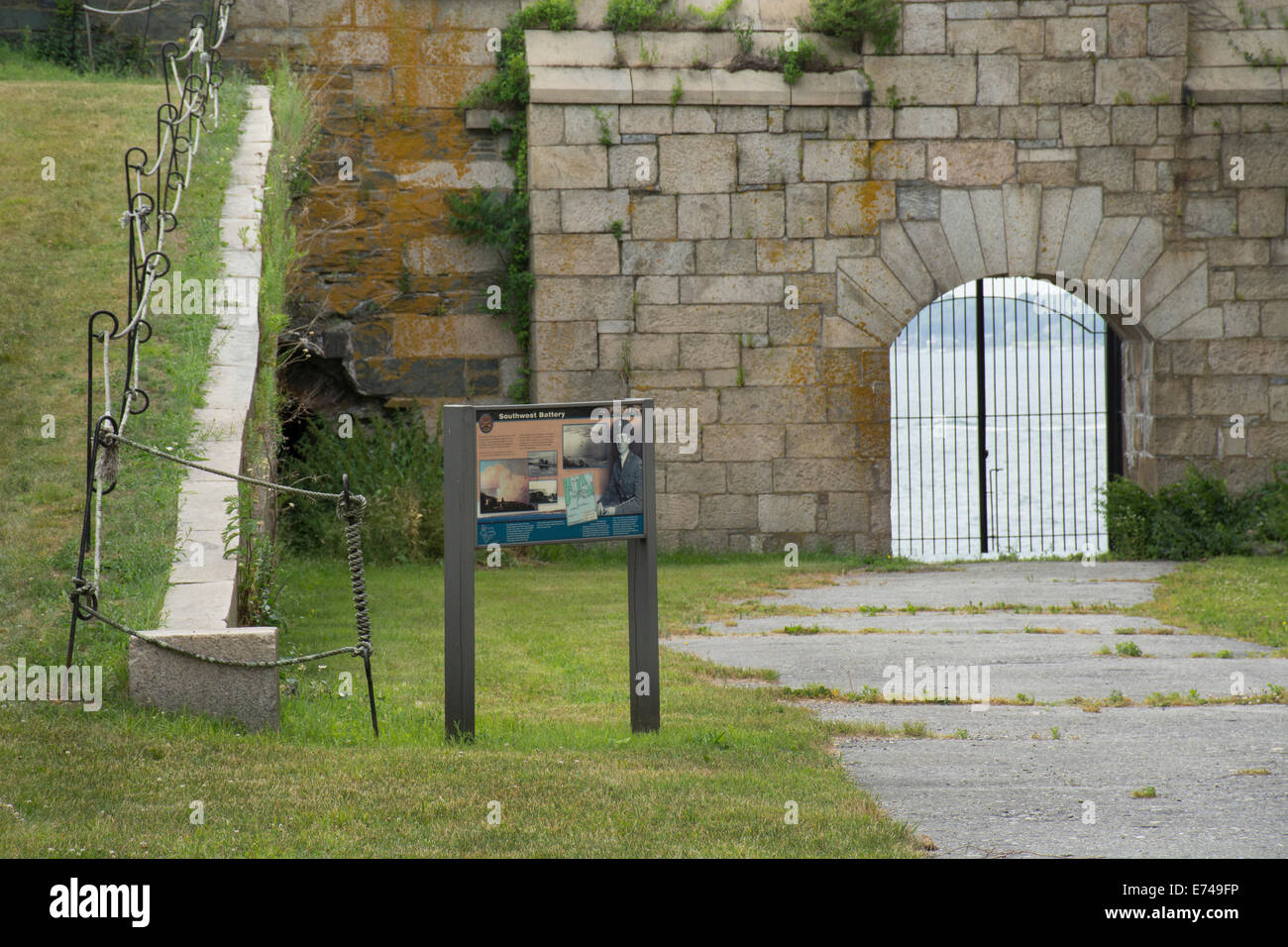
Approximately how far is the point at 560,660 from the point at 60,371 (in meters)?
3.78

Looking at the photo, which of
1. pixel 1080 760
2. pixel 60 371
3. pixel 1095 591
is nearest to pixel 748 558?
pixel 1095 591

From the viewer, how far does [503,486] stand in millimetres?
5145

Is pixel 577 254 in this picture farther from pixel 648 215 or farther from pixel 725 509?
pixel 725 509

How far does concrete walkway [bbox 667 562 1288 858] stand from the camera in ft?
13.5

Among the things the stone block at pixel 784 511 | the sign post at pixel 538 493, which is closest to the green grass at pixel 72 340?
the sign post at pixel 538 493

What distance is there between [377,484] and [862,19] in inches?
244

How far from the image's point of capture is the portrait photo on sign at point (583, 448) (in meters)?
5.22

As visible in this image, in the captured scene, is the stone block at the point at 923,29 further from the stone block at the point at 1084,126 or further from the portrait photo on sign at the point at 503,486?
the portrait photo on sign at the point at 503,486

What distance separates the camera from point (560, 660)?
7105mm

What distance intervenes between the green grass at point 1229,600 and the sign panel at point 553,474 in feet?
14.4

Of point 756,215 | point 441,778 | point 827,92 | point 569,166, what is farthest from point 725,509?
→ point 441,778

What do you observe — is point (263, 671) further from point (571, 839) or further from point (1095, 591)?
point (1095, 591)

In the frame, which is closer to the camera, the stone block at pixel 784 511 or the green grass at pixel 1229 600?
the green grass at pixel 1229 600

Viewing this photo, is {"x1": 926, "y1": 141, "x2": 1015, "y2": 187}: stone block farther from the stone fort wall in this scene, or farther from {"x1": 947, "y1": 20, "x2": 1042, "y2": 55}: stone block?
{"x1": 947, "y1": 20, "x2": 1042, "y2": 55}: stone block
